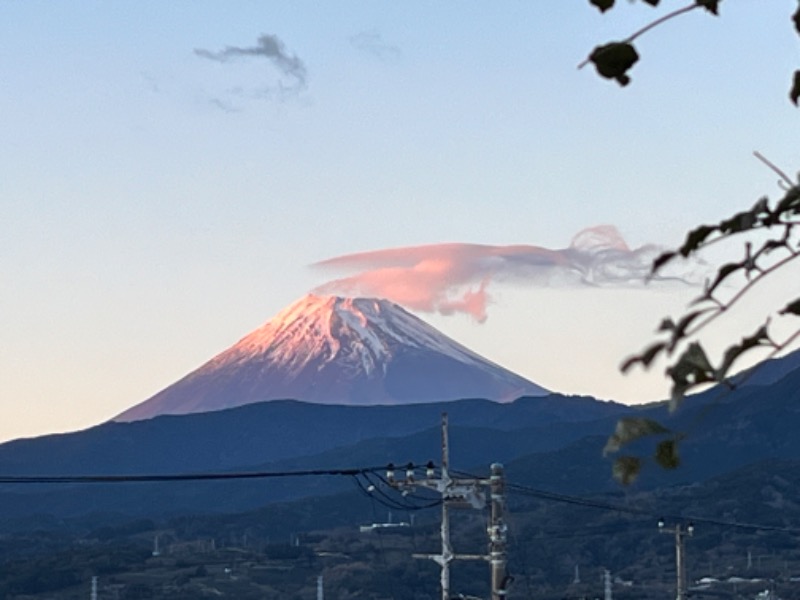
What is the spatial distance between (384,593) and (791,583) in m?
42.3

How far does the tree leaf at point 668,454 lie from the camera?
147 inches

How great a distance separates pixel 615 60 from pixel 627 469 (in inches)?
31.7

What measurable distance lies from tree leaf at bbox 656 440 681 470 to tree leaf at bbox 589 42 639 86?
71 cm

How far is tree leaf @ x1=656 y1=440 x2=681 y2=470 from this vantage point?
3723 millimetres

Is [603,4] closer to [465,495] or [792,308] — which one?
[792,308]

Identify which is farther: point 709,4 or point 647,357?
point 709,4

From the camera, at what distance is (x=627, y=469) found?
379 centimetres

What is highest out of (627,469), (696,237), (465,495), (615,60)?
(465,495)

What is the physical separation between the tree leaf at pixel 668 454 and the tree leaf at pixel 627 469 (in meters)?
0.04

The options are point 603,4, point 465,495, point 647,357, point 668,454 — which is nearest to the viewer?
point 647,357

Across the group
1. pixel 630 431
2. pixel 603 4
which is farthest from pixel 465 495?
pixel 603 4

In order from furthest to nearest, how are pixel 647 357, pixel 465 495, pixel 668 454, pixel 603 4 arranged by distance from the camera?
pixel 465 495
pixel 668 454
pixel 603 4
pixel 647 357

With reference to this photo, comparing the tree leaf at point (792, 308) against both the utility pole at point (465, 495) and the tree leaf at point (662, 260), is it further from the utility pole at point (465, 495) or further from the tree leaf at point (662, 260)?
the utility pole at point (465, 495)

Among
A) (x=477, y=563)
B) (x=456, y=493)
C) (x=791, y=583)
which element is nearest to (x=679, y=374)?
(x=456, y=493)
